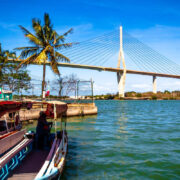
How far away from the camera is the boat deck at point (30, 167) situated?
19.1 ft

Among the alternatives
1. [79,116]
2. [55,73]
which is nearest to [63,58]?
[55,73]

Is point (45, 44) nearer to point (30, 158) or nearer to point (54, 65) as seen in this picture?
point (54, 65)

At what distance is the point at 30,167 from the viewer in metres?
6.54

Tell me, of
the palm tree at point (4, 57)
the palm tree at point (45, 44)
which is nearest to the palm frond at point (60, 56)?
the palm tree at point (45, 44)

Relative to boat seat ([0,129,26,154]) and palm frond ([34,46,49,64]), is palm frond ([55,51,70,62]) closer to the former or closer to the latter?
palm frond ([34,46,49,64])

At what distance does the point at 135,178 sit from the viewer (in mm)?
6977

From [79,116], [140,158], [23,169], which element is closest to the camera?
[23,169]

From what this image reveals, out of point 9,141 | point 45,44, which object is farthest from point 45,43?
point 9,141

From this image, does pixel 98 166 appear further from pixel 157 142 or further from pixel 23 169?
pixel 157 142

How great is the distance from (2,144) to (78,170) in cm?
293

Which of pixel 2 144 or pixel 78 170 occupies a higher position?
pixel 2 144

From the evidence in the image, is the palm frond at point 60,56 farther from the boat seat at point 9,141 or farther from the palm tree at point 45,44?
the boat seat at point 9,141

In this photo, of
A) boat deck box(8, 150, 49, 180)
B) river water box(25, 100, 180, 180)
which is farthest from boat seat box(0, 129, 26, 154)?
river water box(25, 100, 180, 180)

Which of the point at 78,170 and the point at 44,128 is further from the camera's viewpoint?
the point at 44,128
